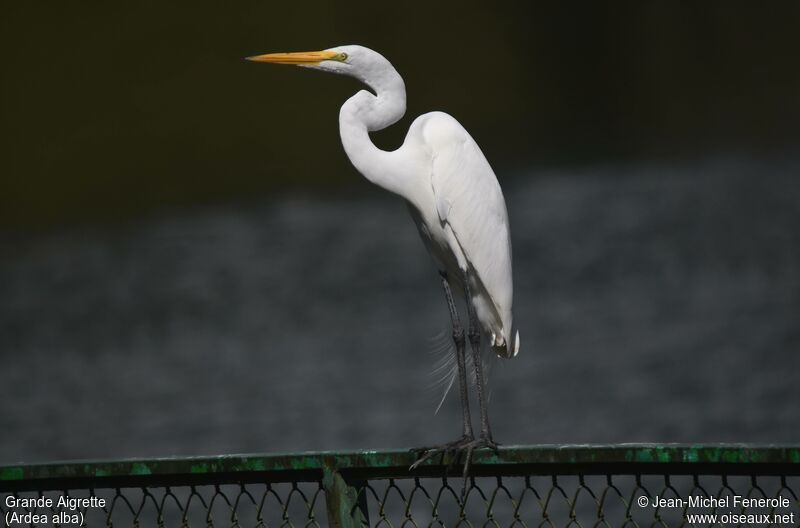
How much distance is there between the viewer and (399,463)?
186 centimetres

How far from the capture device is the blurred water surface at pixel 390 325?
5.51 meters

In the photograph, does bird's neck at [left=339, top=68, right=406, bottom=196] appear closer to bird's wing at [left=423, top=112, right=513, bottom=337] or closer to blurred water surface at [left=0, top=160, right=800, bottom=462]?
bird's wing at [left=423, top=112, right=513, bottom=337]

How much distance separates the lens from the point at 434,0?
6.03 meters

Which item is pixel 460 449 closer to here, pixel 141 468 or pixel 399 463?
pixel 399 463

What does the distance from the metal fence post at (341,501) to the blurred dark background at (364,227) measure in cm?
349

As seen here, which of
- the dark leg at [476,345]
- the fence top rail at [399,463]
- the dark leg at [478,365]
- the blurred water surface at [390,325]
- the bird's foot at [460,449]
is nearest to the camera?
the fence top rail at [399,463]

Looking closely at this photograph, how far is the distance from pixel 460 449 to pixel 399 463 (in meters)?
0.33

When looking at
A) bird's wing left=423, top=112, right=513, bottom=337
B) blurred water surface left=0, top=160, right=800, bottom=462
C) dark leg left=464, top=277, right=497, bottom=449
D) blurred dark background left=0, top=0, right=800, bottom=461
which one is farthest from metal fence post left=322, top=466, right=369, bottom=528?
blurred dark background left=0, top=0, right=800, bottom=461

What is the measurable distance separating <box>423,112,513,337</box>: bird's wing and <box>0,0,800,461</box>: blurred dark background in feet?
9.24

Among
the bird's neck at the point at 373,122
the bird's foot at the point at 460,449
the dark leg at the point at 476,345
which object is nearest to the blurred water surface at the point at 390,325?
the dark leg at the point at 476,345

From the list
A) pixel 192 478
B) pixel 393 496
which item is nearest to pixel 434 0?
pixel 393 496

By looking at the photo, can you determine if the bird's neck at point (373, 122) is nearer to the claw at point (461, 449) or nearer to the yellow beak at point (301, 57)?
the yellow beak at point (301, 57)

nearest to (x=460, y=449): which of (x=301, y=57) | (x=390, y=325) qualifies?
(x=301, y=57)

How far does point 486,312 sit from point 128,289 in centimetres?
385
